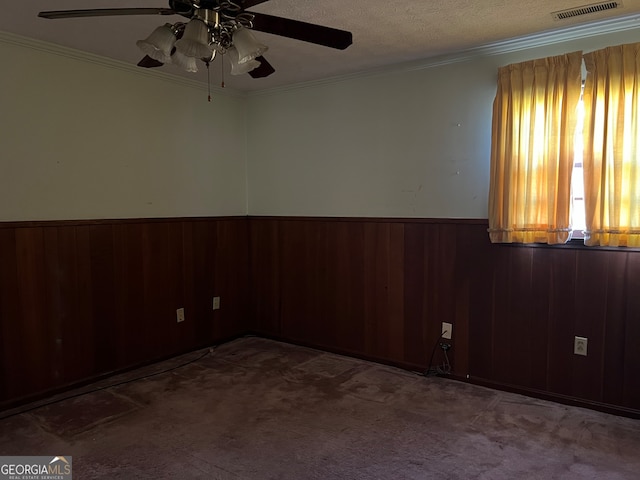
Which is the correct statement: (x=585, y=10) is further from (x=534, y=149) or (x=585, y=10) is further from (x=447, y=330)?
(x=447, y=330)

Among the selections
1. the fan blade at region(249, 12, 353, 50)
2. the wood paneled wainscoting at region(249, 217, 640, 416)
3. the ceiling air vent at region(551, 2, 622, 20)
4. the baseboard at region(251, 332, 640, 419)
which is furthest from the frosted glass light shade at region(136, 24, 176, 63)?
the baseboard at region(251, 332, 640, 419)

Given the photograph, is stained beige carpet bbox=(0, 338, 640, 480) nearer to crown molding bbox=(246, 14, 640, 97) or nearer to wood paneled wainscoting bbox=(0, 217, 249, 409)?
wood paneled wainscoting bbox=(0, 217, 249, 409)

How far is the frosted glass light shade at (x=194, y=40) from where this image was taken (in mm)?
1657

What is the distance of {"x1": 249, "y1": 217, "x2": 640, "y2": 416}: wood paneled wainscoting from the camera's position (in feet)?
9.30

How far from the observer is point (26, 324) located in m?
3.01

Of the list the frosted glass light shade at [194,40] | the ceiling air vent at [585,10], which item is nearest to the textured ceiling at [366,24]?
the ceiling air vent at [585,10]

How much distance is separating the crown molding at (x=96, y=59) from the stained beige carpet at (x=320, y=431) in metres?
2.32

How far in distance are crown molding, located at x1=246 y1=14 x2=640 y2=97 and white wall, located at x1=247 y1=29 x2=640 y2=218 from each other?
3 centimetres

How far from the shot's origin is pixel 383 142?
12.1ft

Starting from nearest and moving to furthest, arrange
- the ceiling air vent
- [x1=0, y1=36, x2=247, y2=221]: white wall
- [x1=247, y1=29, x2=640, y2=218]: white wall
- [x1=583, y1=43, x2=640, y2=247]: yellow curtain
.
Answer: the ceiling air vent → [x1=583, y1=43, x2=640, y2=247]: yellow curtain → [x1=0, y1=36, x2=247, y2=221]: white wall → [x1=247, y1=29, x2=640, y2=218]: white wall

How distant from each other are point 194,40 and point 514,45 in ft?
7.45

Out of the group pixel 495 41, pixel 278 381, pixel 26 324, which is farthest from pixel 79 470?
pixel 495 41

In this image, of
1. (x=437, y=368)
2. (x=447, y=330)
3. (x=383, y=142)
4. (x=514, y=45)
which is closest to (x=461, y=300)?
(x=447, y=330)

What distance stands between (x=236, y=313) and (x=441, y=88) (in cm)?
273
